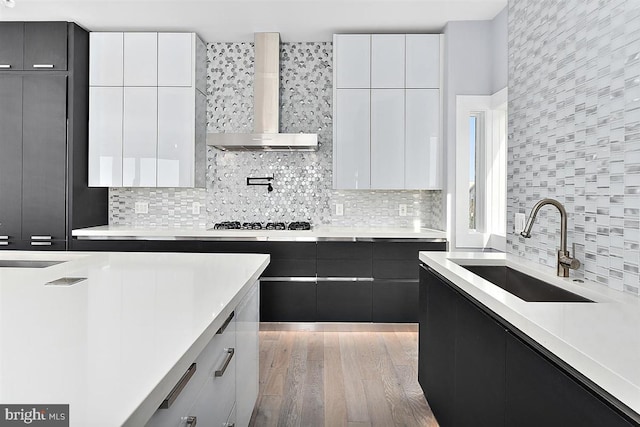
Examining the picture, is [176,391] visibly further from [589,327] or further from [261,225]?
[261,225]

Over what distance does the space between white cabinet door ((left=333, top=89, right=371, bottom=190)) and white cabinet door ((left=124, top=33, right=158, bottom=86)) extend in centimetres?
171

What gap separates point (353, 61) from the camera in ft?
14.1

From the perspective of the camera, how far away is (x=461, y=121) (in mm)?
4141

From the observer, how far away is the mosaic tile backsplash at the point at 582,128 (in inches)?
60.5

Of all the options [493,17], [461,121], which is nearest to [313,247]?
[461,121]

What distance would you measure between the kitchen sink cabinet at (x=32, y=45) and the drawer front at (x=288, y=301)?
8.64 feet

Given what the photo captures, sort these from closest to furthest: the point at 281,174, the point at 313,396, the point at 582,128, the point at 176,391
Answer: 1. the point at 176,391
2. the point at 582,128
3. the point at 313,396
4. the point at 281,174

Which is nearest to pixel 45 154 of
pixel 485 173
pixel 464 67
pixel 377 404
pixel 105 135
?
pixel 105 135

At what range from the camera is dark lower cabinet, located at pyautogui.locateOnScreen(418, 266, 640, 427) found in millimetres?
1020

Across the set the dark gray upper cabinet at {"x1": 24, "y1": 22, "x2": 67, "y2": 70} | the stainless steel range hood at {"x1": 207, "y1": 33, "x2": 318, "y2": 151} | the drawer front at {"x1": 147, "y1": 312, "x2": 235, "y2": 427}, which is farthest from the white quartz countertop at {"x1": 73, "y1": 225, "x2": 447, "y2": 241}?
the drawer front at {"x1": 147, "y1": 312, "x2": 235, "y2": 427}

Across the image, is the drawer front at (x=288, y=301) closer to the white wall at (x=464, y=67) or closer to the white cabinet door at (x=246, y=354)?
the white wall at (x=464, y=67)

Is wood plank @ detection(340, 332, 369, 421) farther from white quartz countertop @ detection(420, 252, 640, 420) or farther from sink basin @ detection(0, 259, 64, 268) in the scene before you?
sink basin @ detection(0, 259, 64, 268)

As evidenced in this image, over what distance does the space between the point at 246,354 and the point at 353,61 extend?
308 cm

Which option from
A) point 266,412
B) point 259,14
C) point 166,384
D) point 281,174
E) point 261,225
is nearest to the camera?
point 166,384
